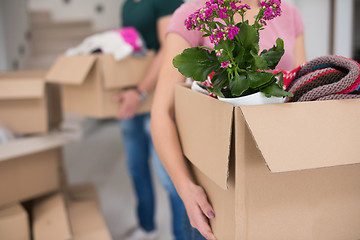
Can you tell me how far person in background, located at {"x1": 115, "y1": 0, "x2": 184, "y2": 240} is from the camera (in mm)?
1302

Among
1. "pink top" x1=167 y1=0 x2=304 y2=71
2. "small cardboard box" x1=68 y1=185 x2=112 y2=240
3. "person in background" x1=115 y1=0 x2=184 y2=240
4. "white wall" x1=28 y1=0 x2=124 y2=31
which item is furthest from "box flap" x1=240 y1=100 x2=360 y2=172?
"white wall" x1=28 y1=0 x2=124 y2=31

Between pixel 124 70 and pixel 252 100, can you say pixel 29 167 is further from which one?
pixel 252 100

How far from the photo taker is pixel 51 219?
1.28 metres

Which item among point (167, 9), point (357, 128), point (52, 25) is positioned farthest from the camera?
point (52, 25)

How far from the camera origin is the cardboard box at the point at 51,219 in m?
1.19

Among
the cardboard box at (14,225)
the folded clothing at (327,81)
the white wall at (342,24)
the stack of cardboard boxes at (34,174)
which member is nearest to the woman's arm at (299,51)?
the folded clothing at (327,81)

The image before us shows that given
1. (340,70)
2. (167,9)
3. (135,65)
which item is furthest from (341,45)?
(340,70)

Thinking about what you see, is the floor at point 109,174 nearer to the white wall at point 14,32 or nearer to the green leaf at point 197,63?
the white wall at point 14,32

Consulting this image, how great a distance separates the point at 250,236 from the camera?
1.62 ft

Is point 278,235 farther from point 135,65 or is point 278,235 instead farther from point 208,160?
point 135,65

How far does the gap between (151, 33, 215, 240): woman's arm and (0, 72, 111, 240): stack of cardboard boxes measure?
707 millimetres

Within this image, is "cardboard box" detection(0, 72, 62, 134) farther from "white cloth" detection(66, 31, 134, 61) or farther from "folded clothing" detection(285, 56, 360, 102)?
"folded clothing" detection(285, 56, 360, 102)

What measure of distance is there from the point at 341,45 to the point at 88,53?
1.03 metres

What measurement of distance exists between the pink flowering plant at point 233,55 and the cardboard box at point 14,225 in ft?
3.26
